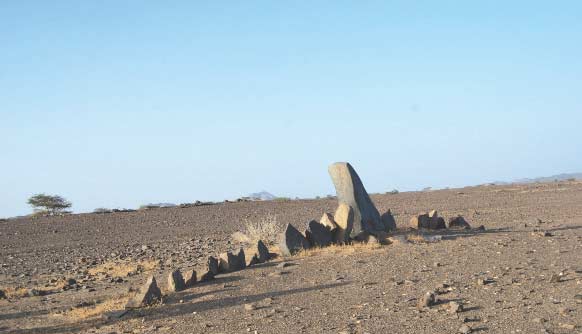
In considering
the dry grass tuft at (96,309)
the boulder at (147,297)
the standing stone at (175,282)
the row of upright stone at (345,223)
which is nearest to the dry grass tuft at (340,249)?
the row of upright stone at (345,223)

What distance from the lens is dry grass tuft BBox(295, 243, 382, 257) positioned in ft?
51.8

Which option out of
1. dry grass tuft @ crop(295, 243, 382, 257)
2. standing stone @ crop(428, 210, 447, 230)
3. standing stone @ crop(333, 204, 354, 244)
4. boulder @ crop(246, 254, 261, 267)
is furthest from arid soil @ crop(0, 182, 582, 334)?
standing stone @ crop(428, 210, 447, 230)

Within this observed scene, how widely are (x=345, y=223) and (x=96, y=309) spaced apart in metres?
7.48

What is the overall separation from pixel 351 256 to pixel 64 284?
6.86 metres

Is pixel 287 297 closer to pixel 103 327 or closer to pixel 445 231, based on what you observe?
pixel 103 327

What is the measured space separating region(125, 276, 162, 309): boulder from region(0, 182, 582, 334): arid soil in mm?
233

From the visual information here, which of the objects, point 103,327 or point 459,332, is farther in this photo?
point 103,327

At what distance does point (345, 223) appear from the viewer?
57.7ft

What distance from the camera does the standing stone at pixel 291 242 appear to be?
53.0 feet

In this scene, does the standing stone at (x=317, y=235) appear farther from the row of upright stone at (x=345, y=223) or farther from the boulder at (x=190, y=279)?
the boulder at (x=190, y=279)

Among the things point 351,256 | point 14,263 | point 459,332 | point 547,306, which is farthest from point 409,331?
point 14,263

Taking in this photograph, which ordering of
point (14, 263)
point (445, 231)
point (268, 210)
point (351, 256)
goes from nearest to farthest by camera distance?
point (351, 256)
point (445, 231)
point (14, 263)
point (268, 210)

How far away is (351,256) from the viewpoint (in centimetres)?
1521

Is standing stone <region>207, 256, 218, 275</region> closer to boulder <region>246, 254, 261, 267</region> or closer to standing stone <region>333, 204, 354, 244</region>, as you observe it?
boulder <region>246, 254, 261, 267</region>
